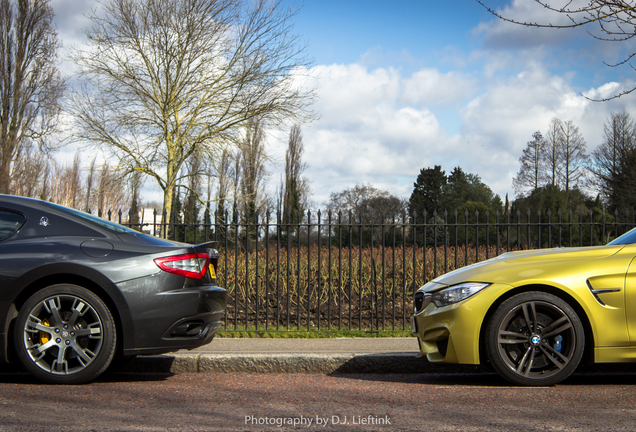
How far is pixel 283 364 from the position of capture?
203 inches

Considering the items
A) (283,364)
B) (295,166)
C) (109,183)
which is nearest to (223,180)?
(109,183)

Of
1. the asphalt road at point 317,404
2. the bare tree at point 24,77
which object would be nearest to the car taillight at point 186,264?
the asphalt road at point 317,404

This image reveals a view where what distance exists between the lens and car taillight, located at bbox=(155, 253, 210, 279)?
172 inches

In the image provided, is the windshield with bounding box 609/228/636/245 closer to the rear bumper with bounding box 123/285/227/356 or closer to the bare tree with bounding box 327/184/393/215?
the rear bumper with bounding box 123/285/227/356

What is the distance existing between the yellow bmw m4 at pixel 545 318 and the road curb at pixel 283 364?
918 mm

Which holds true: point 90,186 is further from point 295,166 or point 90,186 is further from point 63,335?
point 295,166

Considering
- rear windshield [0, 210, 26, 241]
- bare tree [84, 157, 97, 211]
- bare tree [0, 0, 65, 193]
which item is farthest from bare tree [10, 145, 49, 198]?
rear windshield [0, 210, 26, 241]

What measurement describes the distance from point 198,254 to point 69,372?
127 centimetres

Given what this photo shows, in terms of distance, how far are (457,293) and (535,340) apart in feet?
2.09

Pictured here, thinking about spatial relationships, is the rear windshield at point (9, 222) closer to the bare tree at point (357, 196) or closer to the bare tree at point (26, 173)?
the bare tree at point (26, 173)

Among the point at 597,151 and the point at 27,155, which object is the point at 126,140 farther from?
the point at 597,151

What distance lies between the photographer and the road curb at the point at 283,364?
5.15 meters

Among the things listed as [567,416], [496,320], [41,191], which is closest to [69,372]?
[496,320]

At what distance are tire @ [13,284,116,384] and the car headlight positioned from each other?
8.14 feet
